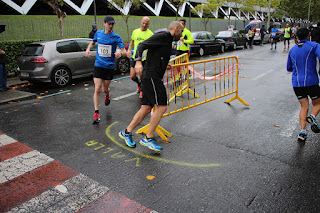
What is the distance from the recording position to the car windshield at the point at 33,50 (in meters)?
9.30

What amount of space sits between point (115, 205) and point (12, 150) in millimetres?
2481

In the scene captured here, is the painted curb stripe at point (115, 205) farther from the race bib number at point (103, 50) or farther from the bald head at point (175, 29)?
the race bib number at point (103, 50)

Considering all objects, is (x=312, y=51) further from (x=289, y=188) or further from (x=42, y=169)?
(x=42, y=169)

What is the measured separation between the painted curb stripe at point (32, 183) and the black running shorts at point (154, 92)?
1512 mm

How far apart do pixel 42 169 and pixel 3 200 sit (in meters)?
0.75

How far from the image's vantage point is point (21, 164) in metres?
4.04

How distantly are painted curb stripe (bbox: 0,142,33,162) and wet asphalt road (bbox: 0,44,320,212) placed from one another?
152mm

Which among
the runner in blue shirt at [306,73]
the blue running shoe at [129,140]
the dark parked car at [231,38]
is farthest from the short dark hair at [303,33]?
the dark parked car at [231,38]

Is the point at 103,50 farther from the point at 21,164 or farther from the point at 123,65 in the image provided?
the point at 123,65

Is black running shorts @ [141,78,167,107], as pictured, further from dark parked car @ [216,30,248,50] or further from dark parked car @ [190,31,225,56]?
dark parked car @ [216,30,248,50]

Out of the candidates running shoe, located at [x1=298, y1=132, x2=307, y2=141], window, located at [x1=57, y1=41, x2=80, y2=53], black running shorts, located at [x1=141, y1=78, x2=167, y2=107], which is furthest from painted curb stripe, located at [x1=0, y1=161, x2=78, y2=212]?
window, located at [x1=57, y1=41, x2=80, y2=53]

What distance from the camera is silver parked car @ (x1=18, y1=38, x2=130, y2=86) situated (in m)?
9.12

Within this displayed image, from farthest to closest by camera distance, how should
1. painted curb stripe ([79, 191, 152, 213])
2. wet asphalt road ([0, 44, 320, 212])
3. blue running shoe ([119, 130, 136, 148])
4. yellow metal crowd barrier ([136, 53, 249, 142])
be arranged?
yellow metal crowd barrier ([136, 53, 249, 142]), blue running shoe ([119, 130, 136, 148]), wet asphalt road ([0, 44, 320, 212]), painted curb stripe ([79, 191, 152, 213])

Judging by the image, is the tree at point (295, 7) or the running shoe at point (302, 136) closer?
the running shoe at point (302, 136)
